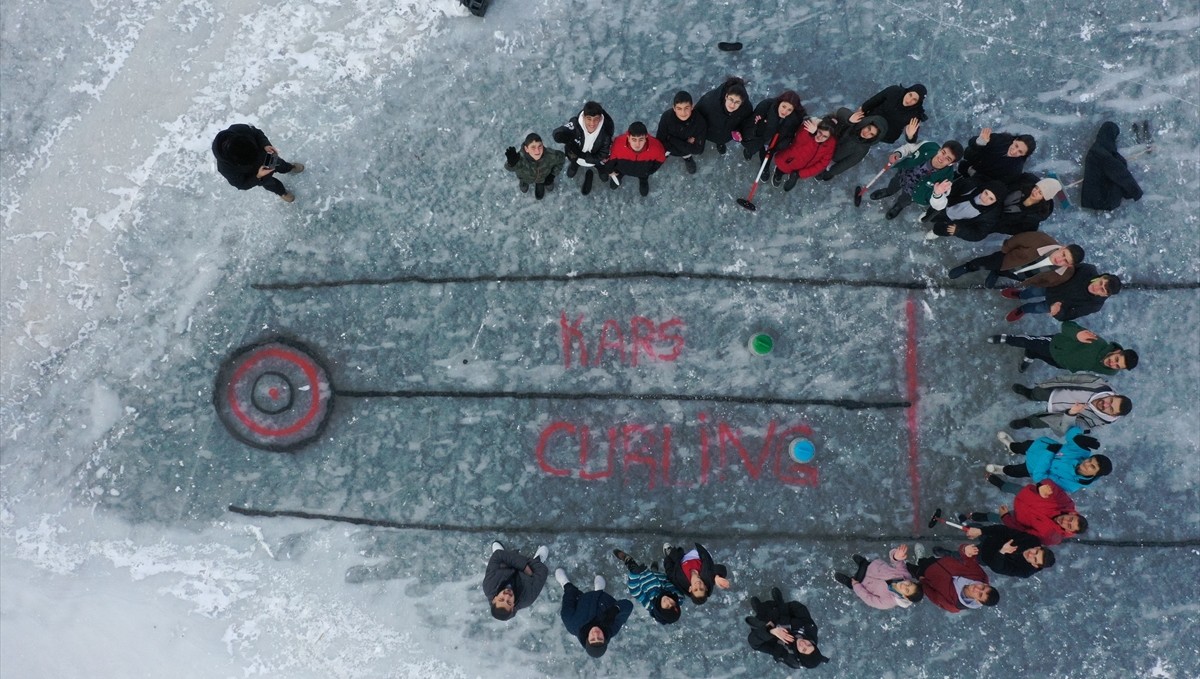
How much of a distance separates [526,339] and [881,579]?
142 inches

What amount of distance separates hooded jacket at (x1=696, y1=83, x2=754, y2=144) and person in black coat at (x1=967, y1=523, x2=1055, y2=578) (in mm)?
3725

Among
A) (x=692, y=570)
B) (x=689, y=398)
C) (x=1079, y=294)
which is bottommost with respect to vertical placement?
(x=692, y=570)

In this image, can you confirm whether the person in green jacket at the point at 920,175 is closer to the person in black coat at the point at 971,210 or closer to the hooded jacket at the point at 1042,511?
the person in black coat at the point at 971,210

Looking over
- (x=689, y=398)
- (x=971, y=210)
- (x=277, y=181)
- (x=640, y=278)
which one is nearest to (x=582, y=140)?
(x=640, y=278)

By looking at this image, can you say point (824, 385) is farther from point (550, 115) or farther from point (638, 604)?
point (550, 115)

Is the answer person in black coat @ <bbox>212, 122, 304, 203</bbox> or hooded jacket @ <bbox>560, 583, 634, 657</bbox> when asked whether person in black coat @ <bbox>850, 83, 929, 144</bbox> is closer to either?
hooded jacket @ <bbox>560, 583, 634, 657</bbox>

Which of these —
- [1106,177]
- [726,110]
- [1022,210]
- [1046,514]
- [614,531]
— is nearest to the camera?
Answer: [1046,514]

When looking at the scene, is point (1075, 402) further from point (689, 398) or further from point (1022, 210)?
point (689, 398)

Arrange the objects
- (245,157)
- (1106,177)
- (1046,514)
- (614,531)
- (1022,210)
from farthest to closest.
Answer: (614,531), (1106,177), (245,157), (1022,210), (1046,514)

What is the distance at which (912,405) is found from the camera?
6238 millimetres

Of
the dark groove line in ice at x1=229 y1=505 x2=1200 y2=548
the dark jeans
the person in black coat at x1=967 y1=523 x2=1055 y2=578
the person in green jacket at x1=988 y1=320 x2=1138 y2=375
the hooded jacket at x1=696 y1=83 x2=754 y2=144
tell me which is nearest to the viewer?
the person in green jacket at x1=988 y1=320 x2=1138 y2=375

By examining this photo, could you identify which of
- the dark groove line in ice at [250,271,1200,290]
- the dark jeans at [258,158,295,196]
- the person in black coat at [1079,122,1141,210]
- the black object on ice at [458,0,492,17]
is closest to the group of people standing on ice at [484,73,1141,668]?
the dark groove line in ice at [250,271,1200,290]

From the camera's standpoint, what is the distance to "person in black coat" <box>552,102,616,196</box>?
17.1 feet

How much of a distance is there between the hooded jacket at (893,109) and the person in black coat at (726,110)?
958 millimetres
